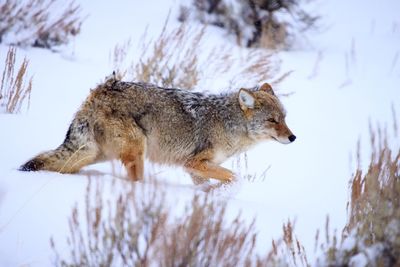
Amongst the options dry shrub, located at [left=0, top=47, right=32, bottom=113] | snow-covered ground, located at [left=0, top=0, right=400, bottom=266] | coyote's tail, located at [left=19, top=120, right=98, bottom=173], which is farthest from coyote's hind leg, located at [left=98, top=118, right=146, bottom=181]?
dry shrub, located at [left=0, top=47, right=32, bottom=113]

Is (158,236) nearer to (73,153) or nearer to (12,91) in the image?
(73,153)

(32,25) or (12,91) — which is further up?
(32,25)

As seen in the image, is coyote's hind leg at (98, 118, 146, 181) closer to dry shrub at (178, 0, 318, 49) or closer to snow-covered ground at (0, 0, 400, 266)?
snow-covered ground at (0, 0, 400, 266)

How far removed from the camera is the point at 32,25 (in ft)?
28.6

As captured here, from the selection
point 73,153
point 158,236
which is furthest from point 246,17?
point 158,236

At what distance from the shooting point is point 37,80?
783 cm

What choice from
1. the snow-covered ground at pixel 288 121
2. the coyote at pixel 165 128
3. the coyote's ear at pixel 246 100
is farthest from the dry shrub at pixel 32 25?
the coyote's ear at pixel 246 100

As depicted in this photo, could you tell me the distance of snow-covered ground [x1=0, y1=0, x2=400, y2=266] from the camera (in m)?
3.53

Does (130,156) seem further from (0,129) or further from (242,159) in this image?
(242,159)

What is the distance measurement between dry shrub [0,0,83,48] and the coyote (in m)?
4.35

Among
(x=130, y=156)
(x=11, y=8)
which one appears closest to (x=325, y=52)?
(x=11, y=8)

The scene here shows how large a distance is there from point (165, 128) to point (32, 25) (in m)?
4.81

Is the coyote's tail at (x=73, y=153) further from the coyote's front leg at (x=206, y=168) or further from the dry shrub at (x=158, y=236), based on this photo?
the dry shrub at (x=158, y=236)

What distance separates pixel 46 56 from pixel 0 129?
3.98m
